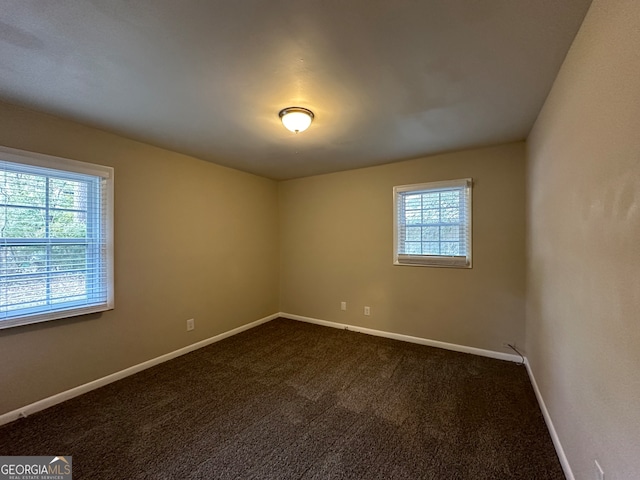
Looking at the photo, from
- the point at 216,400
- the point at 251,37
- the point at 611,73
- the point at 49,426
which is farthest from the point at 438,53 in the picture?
the point at 49,426

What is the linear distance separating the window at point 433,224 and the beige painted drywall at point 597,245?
4.15ft

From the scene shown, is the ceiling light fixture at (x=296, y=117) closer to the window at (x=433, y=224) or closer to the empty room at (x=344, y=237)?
the empty room at (x=344, y=237)

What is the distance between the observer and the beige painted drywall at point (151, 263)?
2197 mm

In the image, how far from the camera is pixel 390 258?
12.3 feet

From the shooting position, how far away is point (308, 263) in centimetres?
452

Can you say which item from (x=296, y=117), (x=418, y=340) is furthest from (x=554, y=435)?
(x=296, y=117)

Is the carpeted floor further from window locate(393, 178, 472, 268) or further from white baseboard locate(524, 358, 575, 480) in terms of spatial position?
window locate(393, 178, 472, 268)

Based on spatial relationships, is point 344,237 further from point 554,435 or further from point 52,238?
point 52,238

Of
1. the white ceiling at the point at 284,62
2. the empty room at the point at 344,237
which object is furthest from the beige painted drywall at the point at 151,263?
the white ceiling at the point at 284,62

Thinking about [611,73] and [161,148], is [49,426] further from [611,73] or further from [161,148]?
[611,73]

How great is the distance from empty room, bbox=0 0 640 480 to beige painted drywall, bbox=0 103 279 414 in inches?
0.8

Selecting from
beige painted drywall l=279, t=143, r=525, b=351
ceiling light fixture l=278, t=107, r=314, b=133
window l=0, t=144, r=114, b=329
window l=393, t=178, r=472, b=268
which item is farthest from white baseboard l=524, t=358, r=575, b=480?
window l=0, t=144, r=114, b=329

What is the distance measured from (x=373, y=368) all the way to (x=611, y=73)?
9.12 feet

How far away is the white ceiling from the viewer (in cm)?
127
